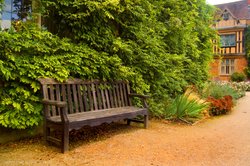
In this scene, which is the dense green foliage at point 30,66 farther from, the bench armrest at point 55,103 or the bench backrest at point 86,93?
the bench armrest at point 55,103

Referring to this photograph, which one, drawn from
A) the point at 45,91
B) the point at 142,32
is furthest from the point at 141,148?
the point at 142,32

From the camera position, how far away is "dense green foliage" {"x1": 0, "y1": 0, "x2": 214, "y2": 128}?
13.5 ft

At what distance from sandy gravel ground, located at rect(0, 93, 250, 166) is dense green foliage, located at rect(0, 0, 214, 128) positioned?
1.83 feet

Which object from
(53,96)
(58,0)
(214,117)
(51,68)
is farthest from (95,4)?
(214,117)

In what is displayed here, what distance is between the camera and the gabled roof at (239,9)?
26.0 m

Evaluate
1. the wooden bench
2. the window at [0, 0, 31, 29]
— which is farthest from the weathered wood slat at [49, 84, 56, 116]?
the window at [0, 0, 31, 29]

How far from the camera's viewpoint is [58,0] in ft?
16.5

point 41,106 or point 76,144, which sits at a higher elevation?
point 41,106

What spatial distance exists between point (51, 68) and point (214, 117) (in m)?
5.12

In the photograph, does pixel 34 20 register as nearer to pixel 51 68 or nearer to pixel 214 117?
pixel 51 68

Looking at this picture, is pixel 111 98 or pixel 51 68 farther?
pixel 111 98

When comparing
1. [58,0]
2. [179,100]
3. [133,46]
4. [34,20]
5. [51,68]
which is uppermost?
[58,0]

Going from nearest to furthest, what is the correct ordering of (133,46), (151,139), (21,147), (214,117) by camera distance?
(21,147), (151,139), (133,46), (214,117)

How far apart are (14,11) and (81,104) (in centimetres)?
229
